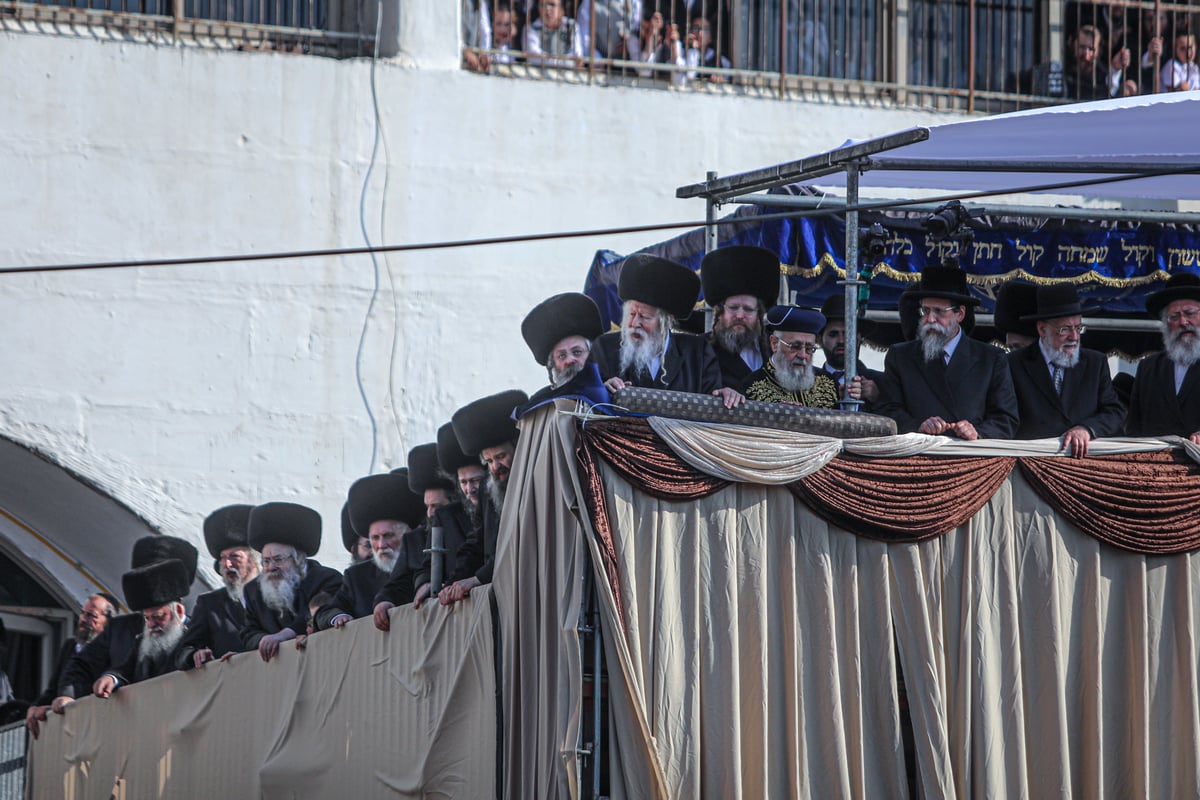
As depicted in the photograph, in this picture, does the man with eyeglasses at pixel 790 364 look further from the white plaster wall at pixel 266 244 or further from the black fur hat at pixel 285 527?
the white plaster wall at pixel 266 244

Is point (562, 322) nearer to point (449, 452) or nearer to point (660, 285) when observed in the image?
point (660, 285)

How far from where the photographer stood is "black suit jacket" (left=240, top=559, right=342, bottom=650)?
1080cm

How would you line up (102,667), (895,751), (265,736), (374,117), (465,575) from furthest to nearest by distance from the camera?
1. (374,117)
2. (102,667)
3. (265,736)
4. (465,575)
5. (895,751)

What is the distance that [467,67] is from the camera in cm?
1402

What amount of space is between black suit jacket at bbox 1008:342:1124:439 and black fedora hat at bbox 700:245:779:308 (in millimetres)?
1224

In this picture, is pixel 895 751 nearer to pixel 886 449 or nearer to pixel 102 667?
pixel 886 449

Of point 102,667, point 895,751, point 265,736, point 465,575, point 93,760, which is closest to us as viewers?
point 895,751

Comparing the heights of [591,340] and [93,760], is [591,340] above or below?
above

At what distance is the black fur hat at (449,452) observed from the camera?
9.55m

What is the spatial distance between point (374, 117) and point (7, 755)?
5.14 metres

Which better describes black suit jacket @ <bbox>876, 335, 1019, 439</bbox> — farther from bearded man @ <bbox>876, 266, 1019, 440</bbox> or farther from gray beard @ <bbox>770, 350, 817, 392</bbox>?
gray beard @ <bbox>770, 350, 817, 392</bbox>

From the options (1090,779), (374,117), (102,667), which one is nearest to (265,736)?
(102,667)

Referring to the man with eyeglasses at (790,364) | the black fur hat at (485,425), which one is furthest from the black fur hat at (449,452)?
the man with eyeglasses at (790,364)

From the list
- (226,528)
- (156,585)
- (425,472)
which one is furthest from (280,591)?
(226,528)
